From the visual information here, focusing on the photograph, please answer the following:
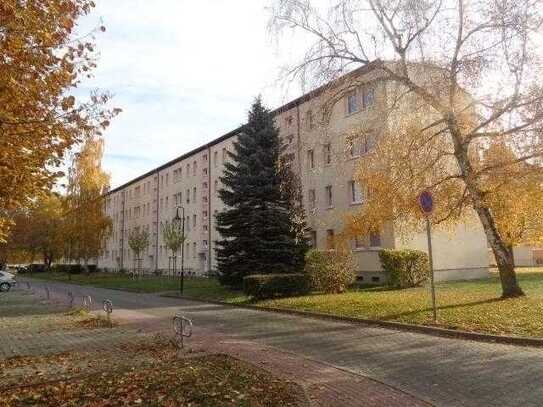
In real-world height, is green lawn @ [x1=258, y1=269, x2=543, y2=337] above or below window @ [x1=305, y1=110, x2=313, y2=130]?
below

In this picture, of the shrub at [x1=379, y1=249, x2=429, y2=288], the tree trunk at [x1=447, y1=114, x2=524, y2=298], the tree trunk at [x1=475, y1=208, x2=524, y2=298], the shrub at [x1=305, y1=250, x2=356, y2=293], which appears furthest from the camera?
the shrub at [x1=379, y1=249, x2=429, y2=288]

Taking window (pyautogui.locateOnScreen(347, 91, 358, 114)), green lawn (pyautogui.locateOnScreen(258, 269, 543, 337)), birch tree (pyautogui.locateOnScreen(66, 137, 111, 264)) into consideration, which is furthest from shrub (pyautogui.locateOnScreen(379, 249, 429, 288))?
birch tree (pyautogui.locateOnScreen(66, 137, 111, 264))

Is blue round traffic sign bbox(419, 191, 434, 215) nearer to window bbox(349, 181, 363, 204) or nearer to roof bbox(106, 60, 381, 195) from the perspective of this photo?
roof bbox(106, 60, 381, 195)

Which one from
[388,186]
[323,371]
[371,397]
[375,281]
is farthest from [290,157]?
[371,397]

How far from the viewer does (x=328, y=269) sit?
74.1 feet

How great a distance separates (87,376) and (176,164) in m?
57.2

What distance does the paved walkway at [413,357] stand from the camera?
711 cm

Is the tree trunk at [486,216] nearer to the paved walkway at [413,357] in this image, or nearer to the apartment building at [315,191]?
the apartment building at [315,191]

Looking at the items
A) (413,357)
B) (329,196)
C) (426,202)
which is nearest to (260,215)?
(329,196)

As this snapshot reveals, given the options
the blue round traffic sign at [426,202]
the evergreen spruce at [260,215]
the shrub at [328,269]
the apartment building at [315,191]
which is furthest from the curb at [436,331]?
the evergreen spruce at [260,215]

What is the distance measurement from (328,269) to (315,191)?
13899mm

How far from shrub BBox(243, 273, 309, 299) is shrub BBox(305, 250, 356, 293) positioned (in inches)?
18.7

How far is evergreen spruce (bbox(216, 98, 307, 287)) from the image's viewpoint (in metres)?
26.9

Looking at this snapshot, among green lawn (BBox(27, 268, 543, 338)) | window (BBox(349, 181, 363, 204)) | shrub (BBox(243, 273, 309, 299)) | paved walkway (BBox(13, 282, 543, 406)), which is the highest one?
window (BBox(349, 181, 363, 204))
